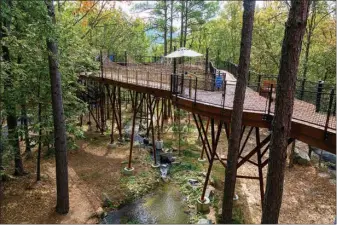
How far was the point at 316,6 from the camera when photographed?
1390 cm

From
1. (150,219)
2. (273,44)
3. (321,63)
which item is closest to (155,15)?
(273,44)

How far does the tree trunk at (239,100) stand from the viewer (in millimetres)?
6668

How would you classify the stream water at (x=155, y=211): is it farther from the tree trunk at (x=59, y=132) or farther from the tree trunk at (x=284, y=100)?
the tree trunk at (x=284, y=100)

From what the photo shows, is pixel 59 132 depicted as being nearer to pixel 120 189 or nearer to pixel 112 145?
pixel 120 189

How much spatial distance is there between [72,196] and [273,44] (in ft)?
43.3

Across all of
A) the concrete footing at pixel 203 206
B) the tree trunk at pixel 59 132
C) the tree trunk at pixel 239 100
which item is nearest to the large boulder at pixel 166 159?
the concrete footing at pixel 203 206

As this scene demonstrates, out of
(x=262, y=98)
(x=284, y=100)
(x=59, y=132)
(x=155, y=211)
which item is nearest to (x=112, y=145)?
(x=155, y=211)

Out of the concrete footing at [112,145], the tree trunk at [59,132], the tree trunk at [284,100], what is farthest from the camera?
the concrete footing at [112,145]

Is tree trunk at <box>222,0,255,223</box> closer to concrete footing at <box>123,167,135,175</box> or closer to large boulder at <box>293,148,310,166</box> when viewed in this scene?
concrete footing at <box>123,167,135,175</box>

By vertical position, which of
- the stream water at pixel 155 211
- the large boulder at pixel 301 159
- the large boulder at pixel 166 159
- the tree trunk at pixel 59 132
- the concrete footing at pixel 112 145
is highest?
the tree trunk at pixel 59 132

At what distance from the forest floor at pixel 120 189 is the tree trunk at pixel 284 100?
505cm

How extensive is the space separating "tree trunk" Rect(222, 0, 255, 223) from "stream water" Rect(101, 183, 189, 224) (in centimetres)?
221

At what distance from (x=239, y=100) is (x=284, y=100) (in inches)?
116

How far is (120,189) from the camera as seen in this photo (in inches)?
444
